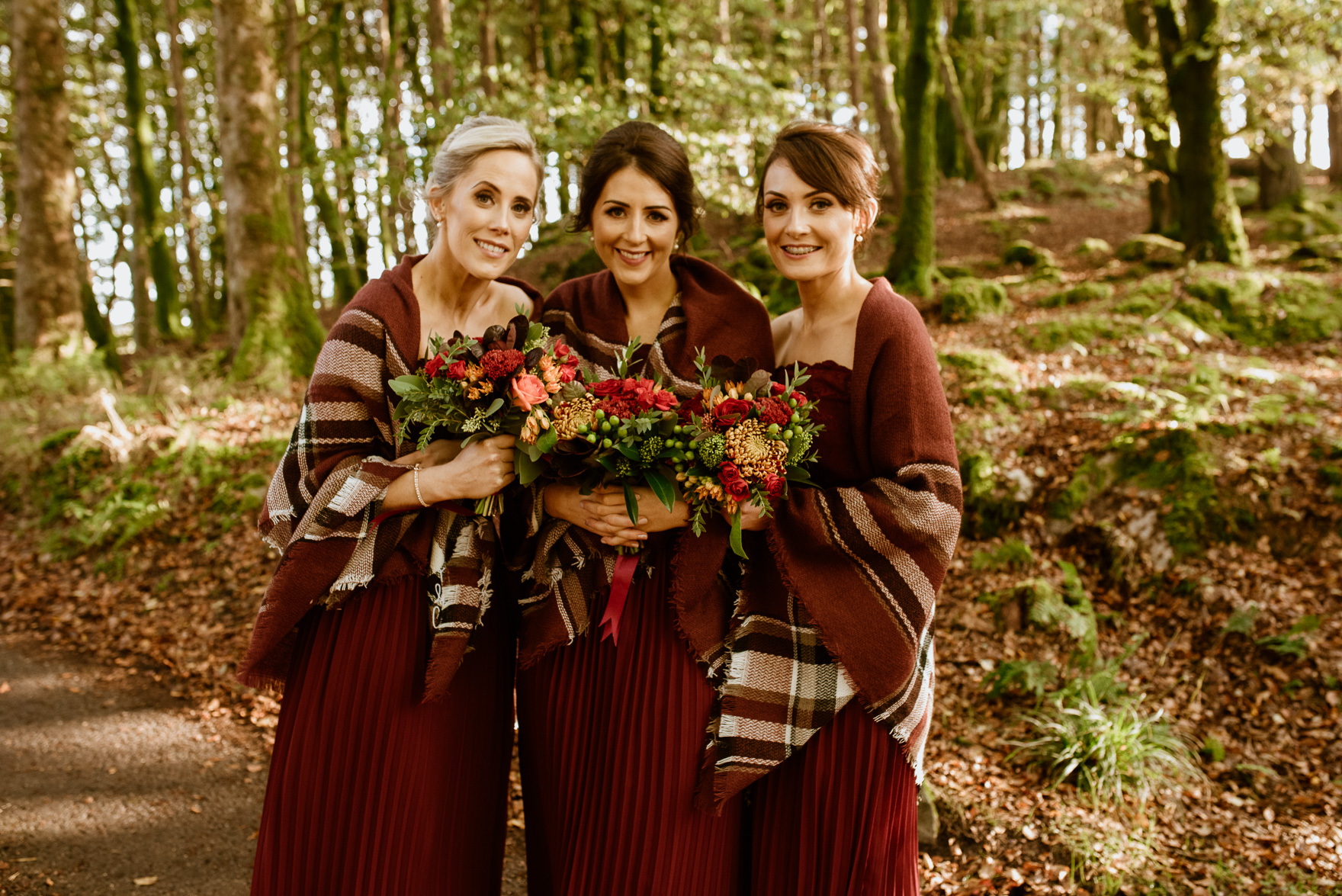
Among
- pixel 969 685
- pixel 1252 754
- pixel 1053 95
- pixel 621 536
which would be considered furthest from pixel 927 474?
pixel 1053 95

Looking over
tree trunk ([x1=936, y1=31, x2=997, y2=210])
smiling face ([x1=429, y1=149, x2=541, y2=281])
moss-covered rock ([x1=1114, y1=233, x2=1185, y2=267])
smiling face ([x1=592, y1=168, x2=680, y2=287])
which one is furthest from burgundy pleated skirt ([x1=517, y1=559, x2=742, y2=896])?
tree trunk ([x1=936, y1=31, x2=997, y2=210])

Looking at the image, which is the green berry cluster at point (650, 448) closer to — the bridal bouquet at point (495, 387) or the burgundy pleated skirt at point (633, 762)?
the bridal bouquet at point (495, 387)

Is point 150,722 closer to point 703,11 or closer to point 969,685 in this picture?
point 969,685

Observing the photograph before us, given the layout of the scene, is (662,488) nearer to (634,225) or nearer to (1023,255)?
(634,225)

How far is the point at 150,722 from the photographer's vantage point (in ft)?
14.7

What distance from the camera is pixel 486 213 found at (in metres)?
2.56

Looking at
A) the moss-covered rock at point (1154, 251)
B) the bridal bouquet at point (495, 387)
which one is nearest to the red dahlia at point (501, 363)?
the bridal bouquet at point (495, 387)

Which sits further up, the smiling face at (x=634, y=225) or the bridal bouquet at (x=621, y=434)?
the smiling face at (x=634, y=225)

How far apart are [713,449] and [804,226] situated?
80 cm

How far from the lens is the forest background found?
385 centimetres

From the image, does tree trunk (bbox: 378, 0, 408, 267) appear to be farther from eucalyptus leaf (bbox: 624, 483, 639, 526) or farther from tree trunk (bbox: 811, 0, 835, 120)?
tree trunk (bbox: 811, 0, 835, 120)

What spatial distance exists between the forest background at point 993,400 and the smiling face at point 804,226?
0.86 m

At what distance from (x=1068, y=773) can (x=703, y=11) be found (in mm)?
15147

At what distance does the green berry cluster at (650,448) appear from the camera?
2.09 m
